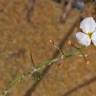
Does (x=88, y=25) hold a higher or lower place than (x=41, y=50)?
higher

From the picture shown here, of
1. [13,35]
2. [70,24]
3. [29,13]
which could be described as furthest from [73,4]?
[13,35]

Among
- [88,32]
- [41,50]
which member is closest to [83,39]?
[88,32]

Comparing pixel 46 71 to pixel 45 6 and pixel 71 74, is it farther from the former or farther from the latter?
pixel 45 6

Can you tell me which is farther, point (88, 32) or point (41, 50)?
point (41, 50)

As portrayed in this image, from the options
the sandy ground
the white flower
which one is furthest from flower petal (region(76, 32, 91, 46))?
the sandy ground

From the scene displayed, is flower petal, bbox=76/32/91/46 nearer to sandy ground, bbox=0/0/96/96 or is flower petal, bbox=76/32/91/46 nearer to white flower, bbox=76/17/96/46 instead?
white flower, bbox=76/17/96/46

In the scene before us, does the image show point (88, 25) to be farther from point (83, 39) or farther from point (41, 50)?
point (41, 50)

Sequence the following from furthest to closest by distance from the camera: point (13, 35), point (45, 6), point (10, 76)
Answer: point (45, 6)
point (13, 35)
point (10, 76)
